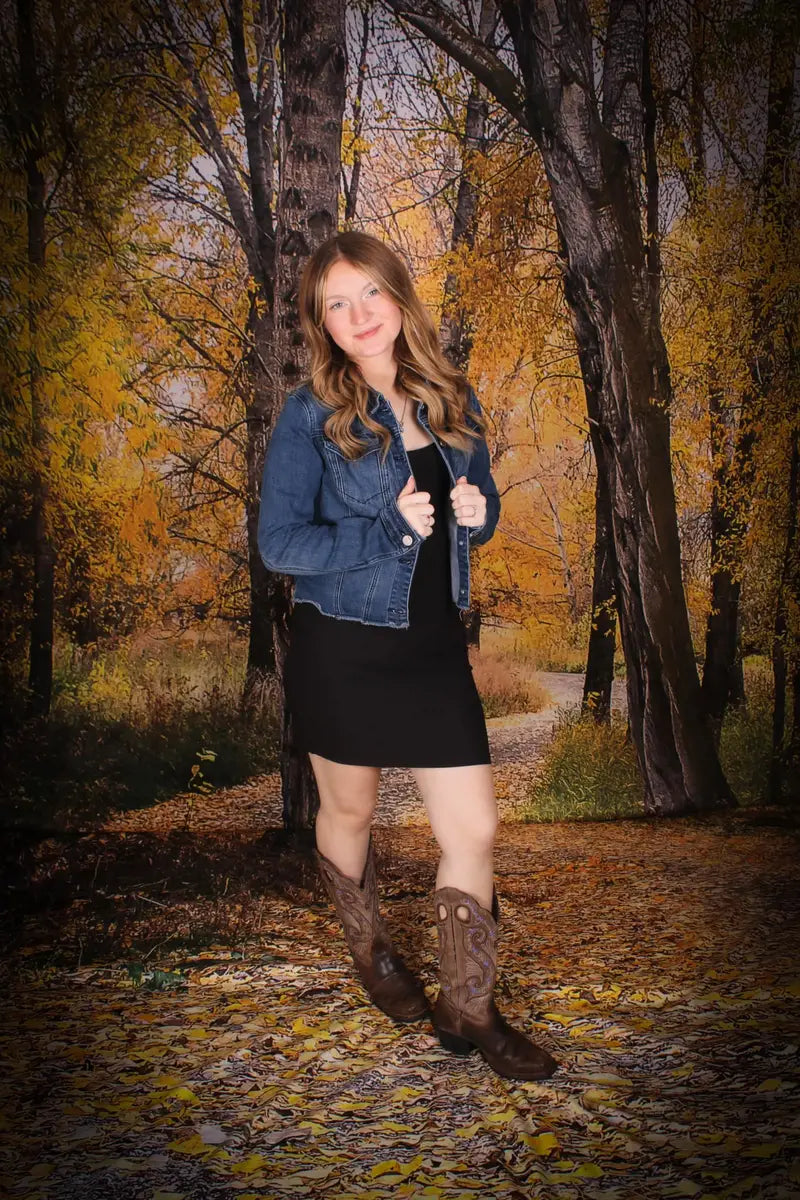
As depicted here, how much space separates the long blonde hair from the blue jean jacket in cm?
4

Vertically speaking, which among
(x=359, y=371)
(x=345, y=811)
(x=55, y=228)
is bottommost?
(x=345, y=811)

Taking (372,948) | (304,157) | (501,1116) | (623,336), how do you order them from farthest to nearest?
1. (623,336)
2. (304,157)
3. (372,948)
4. (501,1116)

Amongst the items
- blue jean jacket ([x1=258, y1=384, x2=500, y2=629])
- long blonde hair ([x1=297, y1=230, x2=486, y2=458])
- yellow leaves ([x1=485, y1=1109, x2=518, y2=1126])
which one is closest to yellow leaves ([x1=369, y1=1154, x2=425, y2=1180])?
yellow leaves ([x1=485, y1=1109, x2=518, y2=1126])

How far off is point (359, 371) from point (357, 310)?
0.58 feet

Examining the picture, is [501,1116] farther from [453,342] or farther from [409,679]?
[453,342]

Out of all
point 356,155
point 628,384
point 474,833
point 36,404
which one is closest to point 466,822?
point 474,833

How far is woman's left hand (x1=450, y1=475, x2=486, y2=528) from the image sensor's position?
7.92 ft

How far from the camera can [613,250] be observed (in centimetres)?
484

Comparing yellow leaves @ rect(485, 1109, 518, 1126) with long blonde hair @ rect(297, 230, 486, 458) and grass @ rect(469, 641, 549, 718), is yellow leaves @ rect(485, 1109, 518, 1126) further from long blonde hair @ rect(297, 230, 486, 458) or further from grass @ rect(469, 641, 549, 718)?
grass @ rect(469, 641, 549, 718)

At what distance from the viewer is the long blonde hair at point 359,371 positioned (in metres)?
2.53

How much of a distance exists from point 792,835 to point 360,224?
12.3 ft

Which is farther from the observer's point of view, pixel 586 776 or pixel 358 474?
pixel 586 776

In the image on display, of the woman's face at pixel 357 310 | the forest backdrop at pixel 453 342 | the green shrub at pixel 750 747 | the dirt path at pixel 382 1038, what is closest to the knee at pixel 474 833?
the dirt path at pixel 382 1038

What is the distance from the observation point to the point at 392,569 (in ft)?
8.17
